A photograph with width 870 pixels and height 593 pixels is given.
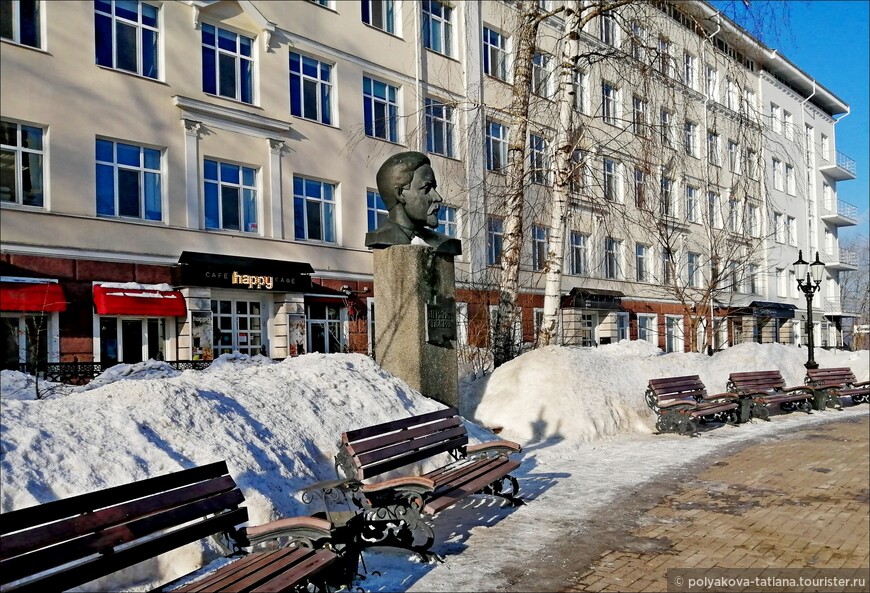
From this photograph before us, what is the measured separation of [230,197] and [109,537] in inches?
707

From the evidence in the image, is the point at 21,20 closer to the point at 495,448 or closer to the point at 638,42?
the point at 495,448

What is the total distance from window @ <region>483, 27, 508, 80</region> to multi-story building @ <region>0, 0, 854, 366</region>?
15 cm

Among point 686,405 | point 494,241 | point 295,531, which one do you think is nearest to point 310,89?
point 494,241

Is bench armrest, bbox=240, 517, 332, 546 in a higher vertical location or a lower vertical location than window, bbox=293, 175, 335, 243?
lower

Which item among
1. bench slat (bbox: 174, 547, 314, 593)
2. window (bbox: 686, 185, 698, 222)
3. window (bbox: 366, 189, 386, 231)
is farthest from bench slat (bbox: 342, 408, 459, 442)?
window (bbox: 686, 185, 698, 222)

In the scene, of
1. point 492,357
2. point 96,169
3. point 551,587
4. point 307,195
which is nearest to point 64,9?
point 96,169

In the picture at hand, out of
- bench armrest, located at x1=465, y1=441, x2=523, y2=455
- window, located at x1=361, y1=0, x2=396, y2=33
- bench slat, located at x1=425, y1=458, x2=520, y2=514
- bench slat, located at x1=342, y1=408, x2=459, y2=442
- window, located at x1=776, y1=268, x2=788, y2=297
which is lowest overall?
bench slat, located at x1=425, y1=458, x2=520, y2=514

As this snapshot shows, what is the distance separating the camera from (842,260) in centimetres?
5381

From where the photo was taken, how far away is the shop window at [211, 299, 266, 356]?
20141mm

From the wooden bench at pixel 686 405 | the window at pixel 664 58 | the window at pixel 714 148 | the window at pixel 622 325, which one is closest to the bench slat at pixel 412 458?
the wooden bench at pixel 686 405

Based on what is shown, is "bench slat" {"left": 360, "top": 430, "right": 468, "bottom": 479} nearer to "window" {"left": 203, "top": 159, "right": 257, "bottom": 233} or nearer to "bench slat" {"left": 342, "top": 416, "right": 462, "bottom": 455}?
"bench slat" {"left": 342, "top": 416, "right": 462, "bottom": 455}

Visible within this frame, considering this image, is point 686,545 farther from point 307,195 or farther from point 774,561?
point 307,195

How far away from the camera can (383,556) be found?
538cm

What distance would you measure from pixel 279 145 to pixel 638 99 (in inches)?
424
